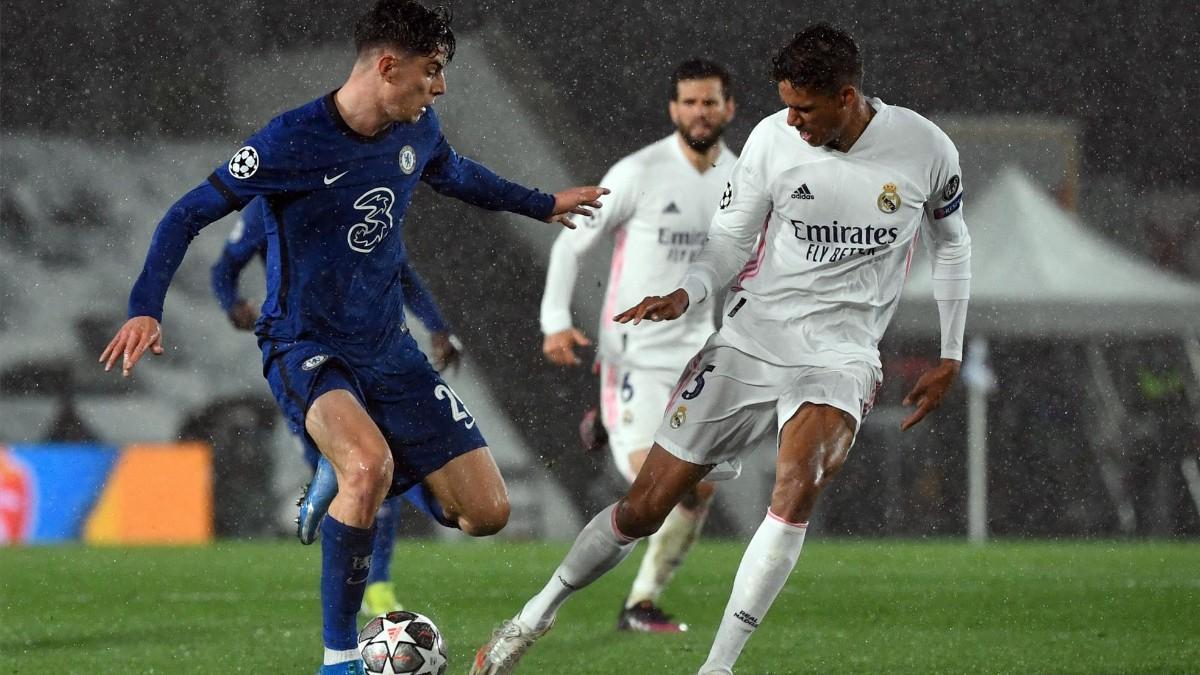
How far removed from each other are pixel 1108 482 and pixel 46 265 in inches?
372

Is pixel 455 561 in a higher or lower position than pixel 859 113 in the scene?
lower

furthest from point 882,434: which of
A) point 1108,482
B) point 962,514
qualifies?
point 1108,482

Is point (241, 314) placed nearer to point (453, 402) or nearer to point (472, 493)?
point (453, 402)

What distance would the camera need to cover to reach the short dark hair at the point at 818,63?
434 cm

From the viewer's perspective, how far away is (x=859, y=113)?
180 inches

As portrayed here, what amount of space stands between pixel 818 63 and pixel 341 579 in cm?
184

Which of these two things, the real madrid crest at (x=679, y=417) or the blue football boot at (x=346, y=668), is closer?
the blue football boot at (x=346, y=668)

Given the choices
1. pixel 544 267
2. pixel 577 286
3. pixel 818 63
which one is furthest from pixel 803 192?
pixel 544 267

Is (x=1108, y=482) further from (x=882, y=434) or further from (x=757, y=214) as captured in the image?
(x=757, y=214)

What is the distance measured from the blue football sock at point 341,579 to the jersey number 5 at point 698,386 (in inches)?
37.5

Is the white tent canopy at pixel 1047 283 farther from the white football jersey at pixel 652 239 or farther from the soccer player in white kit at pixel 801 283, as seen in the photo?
the soccer player in white kit at pixel 801 283

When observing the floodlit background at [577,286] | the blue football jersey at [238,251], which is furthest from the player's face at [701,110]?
the floodlit background at [577,286]

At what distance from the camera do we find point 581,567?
4.52 meters

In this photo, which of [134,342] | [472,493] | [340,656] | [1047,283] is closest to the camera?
[134,342]
